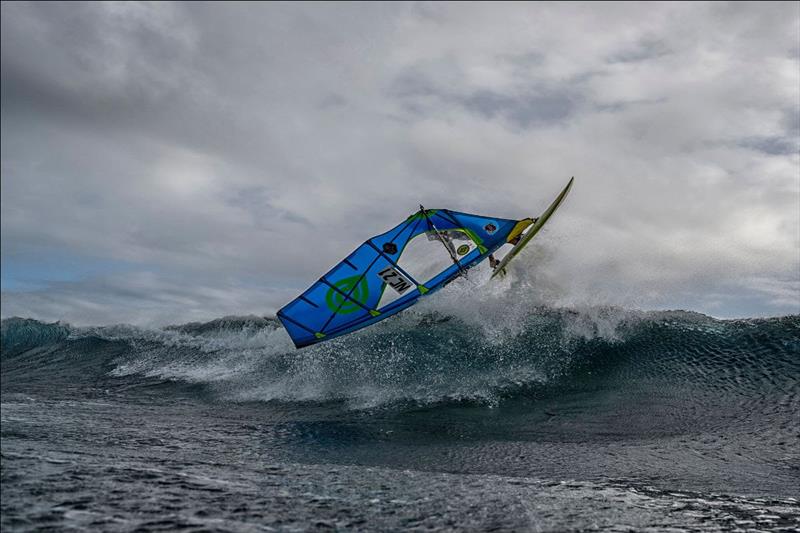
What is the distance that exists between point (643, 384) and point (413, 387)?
3384 mm

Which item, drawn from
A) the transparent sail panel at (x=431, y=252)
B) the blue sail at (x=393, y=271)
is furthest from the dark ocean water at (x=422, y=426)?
the transparent sail panel at (x=431, y=252)

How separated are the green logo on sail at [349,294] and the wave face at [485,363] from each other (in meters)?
0.72

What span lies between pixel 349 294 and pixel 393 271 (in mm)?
850

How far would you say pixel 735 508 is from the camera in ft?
11.1

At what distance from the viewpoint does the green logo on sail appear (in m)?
9.07

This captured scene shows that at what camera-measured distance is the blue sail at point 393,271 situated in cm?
896

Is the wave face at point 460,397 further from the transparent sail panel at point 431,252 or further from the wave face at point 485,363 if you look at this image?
the transparent sail panel at point 431,252

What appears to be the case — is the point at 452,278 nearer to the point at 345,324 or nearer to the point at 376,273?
the point at 376,273

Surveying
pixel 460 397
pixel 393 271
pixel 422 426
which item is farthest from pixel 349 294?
pixel 422 426

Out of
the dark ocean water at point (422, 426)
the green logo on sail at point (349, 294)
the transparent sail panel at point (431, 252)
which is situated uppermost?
the transparent sail panel at point (431, 252)

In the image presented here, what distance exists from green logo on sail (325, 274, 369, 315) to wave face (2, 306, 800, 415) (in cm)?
72

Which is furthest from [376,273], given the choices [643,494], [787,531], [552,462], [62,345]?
[62,345]

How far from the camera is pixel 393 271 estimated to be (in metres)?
9.35

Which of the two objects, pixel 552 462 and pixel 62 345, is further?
pixel 62 345
